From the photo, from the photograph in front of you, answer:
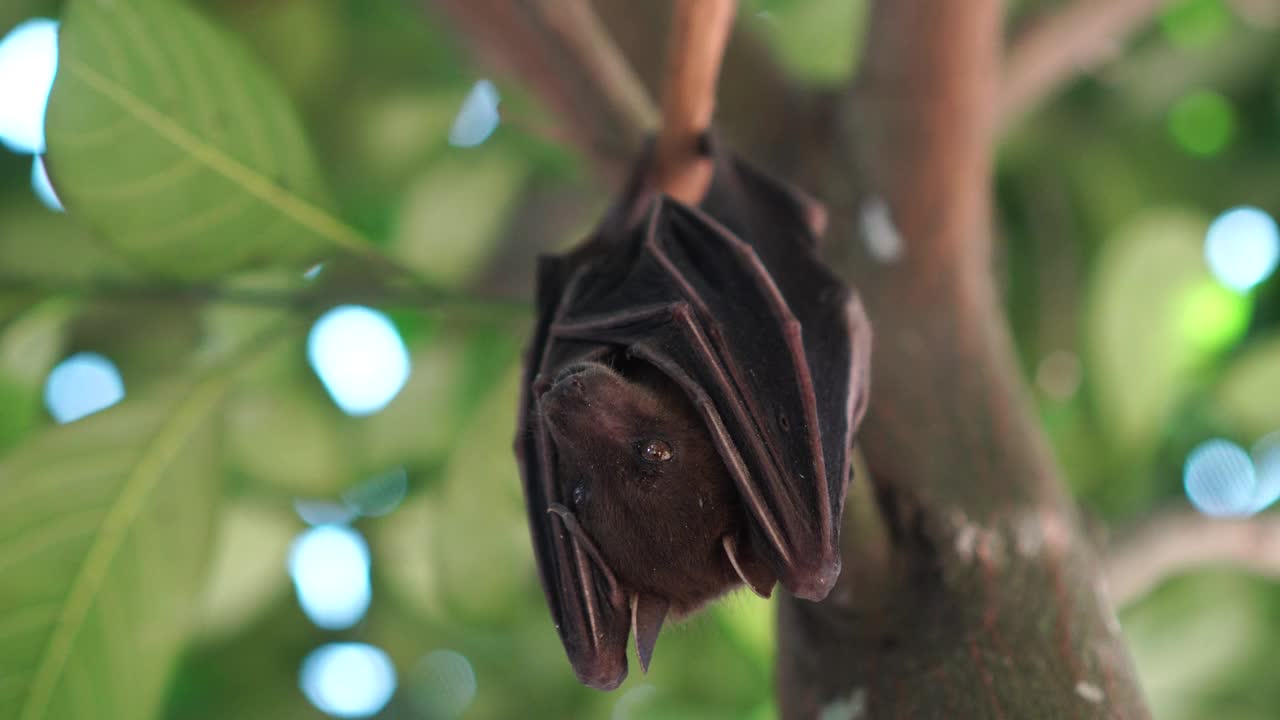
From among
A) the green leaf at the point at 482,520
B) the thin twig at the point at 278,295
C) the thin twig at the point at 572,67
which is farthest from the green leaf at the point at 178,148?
the green leaf at the point at 482,520

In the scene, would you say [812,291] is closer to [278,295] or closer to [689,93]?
[689,93]

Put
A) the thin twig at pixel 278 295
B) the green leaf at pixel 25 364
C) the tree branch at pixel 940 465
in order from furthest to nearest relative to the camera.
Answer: the green leaf at pixel 25 364, the thin twig at pixel 278 295, the tree branch at pixel 940 465

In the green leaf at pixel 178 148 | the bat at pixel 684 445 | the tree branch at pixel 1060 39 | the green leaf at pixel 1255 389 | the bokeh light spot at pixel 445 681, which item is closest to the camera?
the bat at pixel 684 445

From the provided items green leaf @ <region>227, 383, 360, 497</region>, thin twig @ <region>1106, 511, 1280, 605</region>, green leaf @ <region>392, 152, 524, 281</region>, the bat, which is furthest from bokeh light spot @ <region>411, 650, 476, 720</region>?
the bat

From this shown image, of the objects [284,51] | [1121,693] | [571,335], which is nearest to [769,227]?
[571,335]

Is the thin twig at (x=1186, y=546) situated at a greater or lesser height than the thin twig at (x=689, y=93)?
lesser

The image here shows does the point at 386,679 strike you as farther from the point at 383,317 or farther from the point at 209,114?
the point at 209,114

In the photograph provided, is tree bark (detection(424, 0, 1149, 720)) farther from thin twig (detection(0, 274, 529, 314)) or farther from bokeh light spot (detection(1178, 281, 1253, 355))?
bokeh light spot (detection(1178, 281, 1253, 355))

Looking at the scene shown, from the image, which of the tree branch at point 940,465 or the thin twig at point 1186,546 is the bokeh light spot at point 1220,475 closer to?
the thin twig at point 1186,546
